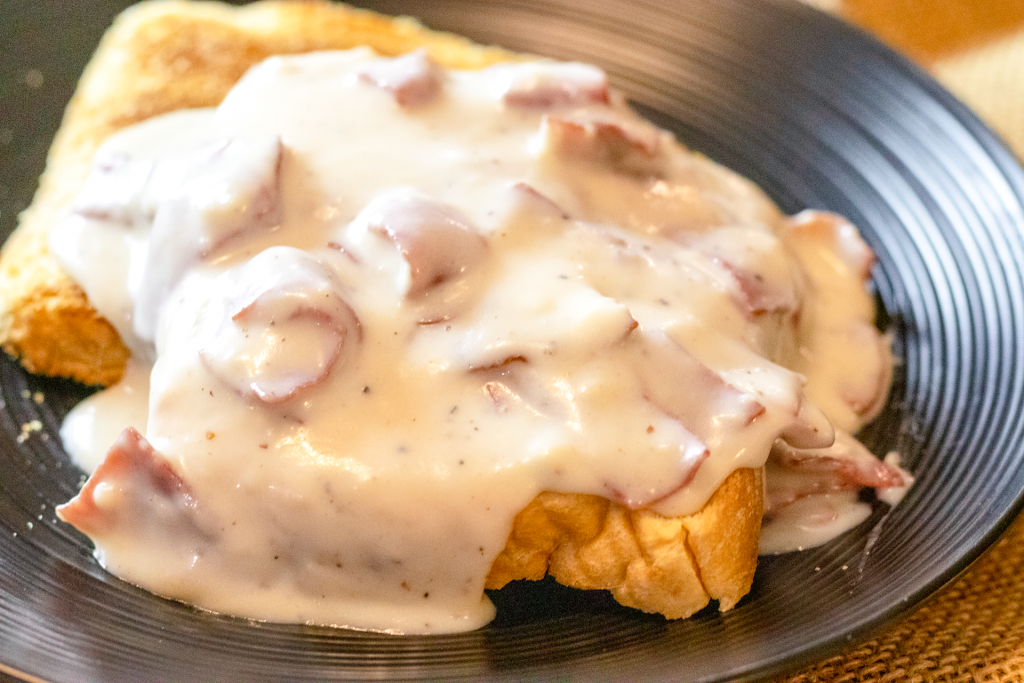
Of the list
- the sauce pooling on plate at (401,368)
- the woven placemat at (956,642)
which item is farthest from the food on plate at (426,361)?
the woven placemat at (956,642)

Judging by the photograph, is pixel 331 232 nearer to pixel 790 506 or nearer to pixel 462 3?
pixel 790 506

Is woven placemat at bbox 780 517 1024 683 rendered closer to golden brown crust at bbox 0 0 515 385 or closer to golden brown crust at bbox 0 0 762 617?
golden brown crust at bbox 0 0 762 617

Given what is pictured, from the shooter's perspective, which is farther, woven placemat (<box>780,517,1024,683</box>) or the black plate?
woven placemat (<box>780,517,1024,683</box>)

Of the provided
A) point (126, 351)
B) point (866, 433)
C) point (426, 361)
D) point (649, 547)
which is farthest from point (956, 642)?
point (126, 351)

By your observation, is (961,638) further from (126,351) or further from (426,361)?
(126,351)

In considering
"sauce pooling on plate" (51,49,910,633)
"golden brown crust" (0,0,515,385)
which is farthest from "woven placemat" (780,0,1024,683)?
"golden brown crust" (0,0,515,385)

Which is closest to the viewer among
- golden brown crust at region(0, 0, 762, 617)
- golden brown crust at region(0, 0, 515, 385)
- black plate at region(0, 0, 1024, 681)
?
black plate at region(0, 0, 1024, 681)

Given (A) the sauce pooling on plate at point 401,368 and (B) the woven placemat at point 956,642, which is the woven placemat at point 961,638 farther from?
(A) the sauce pooling on plate at point 401,368

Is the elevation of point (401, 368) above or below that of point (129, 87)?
above
